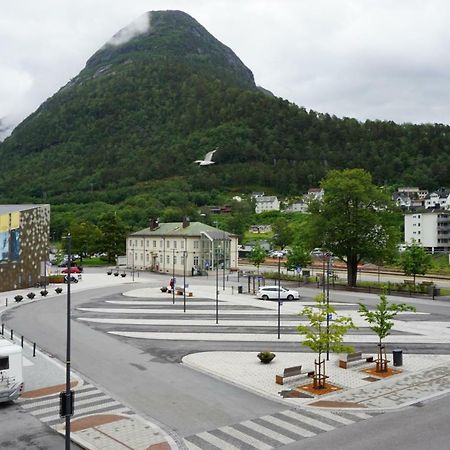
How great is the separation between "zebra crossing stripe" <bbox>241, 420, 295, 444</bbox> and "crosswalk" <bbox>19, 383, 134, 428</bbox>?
13.9ft

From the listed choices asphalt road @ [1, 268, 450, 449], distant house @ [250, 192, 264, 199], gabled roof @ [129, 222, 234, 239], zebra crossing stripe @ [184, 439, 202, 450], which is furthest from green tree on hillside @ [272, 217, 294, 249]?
zebra crossing stripe @ [184, 439, 202, 450]

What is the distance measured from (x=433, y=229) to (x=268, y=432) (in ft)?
344

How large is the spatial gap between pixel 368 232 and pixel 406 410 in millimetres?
40729

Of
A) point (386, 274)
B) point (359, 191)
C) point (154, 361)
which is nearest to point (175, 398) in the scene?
point (154, 361)

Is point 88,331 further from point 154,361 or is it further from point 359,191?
point 359,191

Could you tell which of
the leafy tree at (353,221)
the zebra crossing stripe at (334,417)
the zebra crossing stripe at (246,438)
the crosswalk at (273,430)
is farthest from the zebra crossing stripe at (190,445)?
the leafy tree at (353,221)

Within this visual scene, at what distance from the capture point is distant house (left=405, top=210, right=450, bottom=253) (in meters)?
112

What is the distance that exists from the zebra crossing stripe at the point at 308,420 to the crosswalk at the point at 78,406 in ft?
18.0

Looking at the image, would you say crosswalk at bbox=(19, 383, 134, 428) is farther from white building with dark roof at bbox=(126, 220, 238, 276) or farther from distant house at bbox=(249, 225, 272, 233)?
distant house at bbox=(249, 225, 272, 233)

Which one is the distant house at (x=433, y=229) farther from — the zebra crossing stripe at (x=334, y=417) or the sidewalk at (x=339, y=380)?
the zebra crossing stripe at (x=334, y=417)

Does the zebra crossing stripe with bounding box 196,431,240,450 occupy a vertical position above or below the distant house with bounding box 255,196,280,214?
below

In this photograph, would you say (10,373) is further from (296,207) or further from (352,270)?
(296,207)

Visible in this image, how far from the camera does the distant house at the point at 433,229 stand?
112 metres

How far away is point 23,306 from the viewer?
4681 cm
